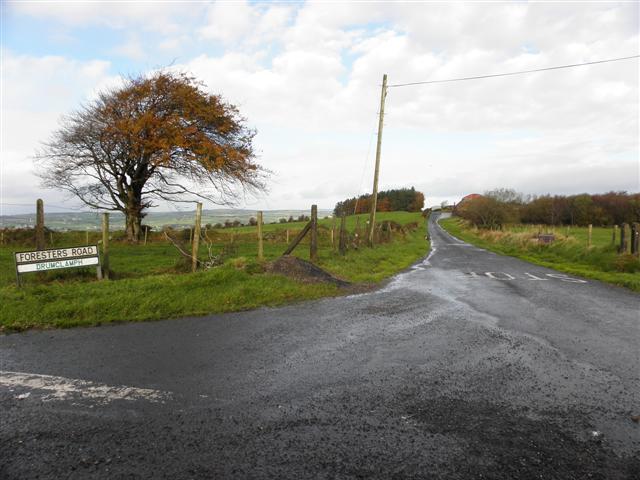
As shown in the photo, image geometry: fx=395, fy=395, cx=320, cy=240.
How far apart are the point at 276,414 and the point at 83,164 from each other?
26896 millimetres

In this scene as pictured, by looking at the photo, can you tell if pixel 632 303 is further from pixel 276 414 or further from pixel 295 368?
pixel 276 414

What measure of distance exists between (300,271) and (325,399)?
6.80m

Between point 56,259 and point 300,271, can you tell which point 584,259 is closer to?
point 300,271

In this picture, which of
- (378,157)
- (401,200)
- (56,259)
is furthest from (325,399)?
(401,200)

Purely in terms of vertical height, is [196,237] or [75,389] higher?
[196,237]

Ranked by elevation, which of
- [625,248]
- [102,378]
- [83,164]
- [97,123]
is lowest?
[102,378]

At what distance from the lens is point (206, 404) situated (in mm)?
3766

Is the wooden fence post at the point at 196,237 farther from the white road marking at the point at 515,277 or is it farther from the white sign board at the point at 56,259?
Answer: the white road marking at the point at 515,277

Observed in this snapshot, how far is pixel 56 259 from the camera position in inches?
357

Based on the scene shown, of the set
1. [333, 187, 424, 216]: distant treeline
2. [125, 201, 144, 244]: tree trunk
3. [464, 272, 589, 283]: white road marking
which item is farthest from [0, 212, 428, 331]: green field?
[333, 187, 424, 216]: distant treeline

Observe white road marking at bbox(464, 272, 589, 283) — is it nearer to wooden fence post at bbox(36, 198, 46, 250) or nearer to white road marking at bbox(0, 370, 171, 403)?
white road marking at bbox(0, 370, 171, 403)

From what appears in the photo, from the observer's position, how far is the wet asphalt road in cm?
288

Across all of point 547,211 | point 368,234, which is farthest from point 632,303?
point 547,211

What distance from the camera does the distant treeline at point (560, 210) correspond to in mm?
64062
